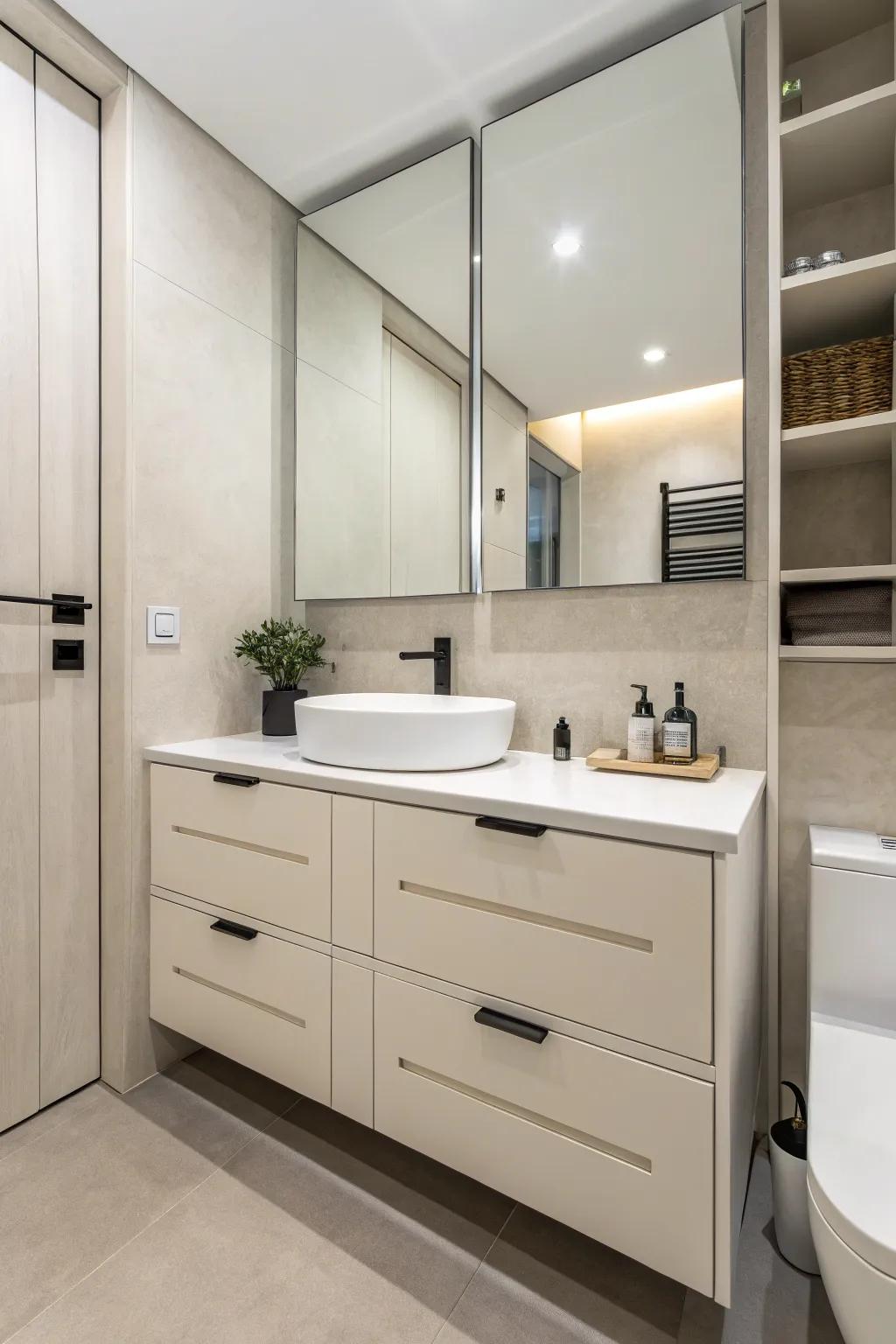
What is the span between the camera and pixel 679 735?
1423 mm

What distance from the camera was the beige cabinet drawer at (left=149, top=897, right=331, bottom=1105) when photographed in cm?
139

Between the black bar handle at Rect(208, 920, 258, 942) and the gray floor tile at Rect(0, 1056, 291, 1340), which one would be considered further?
the black bar handle at Rect(208, 920, 258, 942)

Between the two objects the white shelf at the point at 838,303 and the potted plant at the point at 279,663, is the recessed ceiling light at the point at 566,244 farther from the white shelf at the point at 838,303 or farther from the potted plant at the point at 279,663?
the potted plant at the point at 279,663

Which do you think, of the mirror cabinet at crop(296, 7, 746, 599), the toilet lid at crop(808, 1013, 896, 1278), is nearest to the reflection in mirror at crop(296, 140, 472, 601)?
the mirror cabinet at crop(296, 7, 746, 599)

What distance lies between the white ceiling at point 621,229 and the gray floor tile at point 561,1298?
1708 millimetres

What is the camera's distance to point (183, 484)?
1774 mm

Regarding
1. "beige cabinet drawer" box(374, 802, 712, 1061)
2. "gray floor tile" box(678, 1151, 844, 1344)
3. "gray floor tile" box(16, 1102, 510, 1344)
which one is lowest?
"gray floor tile" box(16, 1102, 510, 1344)

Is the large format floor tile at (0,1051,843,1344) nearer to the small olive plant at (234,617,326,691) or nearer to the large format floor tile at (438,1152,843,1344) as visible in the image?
the large format floor tile at (438,1152,843,1344)

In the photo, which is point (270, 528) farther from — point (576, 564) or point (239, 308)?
point (576, 564)

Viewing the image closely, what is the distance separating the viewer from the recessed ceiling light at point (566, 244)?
5.33 ft

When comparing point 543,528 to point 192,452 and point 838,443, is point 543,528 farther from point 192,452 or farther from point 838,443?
point 192,452

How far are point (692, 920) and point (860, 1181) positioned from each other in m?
0.33

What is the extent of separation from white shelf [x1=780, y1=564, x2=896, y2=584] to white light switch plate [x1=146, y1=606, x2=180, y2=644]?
4.62 ft

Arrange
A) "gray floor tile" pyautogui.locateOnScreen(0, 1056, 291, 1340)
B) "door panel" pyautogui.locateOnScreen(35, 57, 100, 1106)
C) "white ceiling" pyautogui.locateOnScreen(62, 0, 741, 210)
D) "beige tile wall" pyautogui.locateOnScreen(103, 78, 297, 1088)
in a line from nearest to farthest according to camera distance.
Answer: "gray floor tile" pyautogui.locateOnScreen(0, 1056, 291, 1340) → "white ceiling" pyautogui.locateOnScreen(62, 0, 741, 210) → "door panel" pyautogui.locateOnScreen(35, 57, 100, 1106) → "beige tile wall" pyautogui.locateOnScreen(103, 78, 297, 1088)
